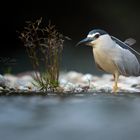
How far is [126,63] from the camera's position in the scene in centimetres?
335

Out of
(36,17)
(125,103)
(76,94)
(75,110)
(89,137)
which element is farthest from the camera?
(36,17)

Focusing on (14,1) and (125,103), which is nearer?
(125,103)

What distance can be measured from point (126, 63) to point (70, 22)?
124 cm

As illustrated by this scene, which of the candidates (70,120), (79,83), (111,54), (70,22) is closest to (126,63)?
(111,54)

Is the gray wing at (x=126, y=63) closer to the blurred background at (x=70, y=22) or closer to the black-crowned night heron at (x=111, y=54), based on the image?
the black-crowned night heron at (x=111, y=54)

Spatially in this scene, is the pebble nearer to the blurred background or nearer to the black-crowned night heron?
the blurred background

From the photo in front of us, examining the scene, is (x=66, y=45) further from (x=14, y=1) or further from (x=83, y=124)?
(x=83, y=124)

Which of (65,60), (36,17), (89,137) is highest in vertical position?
(36,17)

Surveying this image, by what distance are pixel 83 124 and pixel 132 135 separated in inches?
9.1

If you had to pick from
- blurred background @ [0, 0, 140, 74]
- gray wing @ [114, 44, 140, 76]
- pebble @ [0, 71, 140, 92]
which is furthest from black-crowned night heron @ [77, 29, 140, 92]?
blurred background @ [0, 0, 140, 74]

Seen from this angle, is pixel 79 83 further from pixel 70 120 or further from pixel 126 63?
pixel 70 120

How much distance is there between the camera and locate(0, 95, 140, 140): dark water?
231 centimetres

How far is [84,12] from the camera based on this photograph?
4.54m

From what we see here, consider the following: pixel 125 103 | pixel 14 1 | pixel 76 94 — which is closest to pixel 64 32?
pixel 14 1
